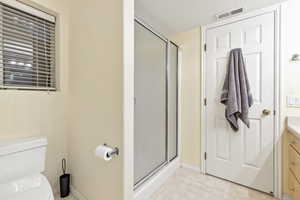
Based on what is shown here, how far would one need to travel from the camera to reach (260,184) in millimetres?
1701

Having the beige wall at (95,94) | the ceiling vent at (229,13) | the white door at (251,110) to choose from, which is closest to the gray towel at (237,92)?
the white door at (251,110)

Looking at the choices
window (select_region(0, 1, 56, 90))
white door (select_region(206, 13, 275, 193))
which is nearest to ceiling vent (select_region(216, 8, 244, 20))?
white door (select_region(206, 13, 275, 193))

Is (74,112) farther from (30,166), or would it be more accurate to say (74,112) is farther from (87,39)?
(87,39)

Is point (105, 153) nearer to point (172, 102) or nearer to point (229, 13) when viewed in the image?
point (172, 102)

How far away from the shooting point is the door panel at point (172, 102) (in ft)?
7.02

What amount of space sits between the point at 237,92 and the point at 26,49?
2.33m

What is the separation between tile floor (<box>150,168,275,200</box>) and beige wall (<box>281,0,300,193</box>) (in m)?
0.43

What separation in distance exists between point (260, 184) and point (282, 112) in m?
0.90

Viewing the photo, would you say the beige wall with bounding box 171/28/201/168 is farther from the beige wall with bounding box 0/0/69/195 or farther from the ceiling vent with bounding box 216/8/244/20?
the beige wall with bounding box 0/0/69/195

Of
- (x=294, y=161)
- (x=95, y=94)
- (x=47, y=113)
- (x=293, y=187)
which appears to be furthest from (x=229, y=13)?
(x=47, y=113)

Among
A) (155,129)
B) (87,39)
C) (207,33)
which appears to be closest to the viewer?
(87,39)

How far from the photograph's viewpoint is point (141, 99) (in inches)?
63.1

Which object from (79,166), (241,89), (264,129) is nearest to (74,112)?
(79,166)

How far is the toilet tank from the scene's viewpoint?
1008 mm
